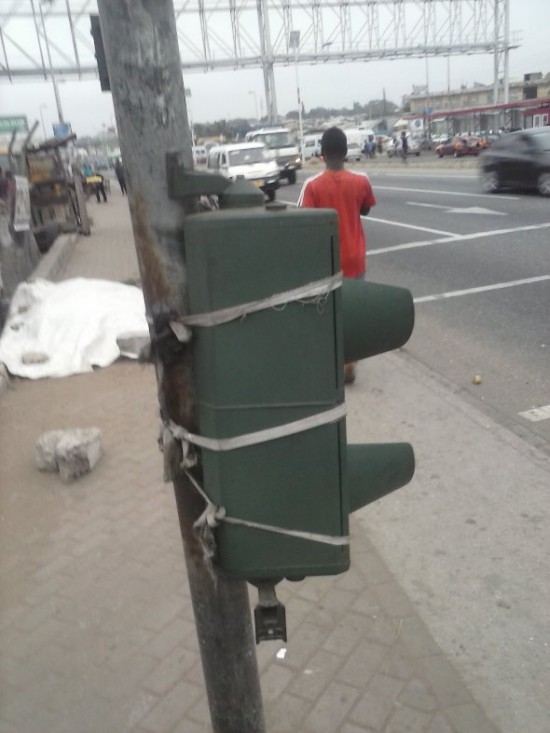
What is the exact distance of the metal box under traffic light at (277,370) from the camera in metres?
1.43

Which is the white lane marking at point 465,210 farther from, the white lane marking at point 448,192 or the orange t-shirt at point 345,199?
the orange t-shirt at point 345,199

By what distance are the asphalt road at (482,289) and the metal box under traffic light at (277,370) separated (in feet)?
11.7

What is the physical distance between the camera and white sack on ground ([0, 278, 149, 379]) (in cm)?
706

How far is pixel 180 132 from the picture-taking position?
4.94ft

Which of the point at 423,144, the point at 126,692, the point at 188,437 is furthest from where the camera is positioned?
the point at 423,144

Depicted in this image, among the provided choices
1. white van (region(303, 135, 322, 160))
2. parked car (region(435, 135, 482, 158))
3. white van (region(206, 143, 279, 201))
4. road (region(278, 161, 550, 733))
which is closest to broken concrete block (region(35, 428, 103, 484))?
road (region(278, 161, 550, 733))

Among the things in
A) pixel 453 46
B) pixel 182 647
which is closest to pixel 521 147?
pixel 182 647

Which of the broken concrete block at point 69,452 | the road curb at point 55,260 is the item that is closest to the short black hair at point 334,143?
Result: the broken concrete block at point 69,452

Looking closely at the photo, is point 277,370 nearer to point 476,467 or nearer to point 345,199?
point 476,467

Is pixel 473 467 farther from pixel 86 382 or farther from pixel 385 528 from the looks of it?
pixel 86 382

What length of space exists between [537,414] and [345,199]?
211 centimetres

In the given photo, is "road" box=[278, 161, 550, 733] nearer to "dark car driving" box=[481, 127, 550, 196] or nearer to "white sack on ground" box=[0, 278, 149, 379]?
"white sack on ground" box=[0, 278, 149, 379]

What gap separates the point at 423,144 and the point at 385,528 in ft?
194

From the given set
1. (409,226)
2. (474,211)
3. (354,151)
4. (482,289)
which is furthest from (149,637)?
(354,151)
